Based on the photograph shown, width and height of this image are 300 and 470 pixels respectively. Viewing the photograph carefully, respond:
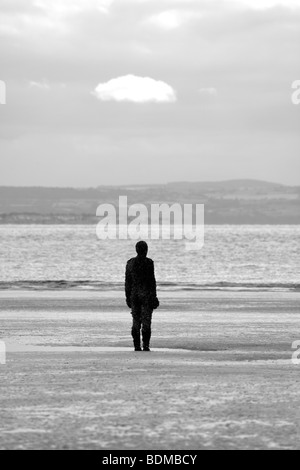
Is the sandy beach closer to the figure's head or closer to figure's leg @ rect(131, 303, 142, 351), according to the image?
figure's leg @ rect(131, 303, 142, 351)

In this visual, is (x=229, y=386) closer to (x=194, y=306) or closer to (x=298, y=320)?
(x=298, y=320)

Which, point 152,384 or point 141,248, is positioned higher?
point 141,248

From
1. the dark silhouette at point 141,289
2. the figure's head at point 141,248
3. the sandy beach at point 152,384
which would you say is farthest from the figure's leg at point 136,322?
the figure's head at point 141,248

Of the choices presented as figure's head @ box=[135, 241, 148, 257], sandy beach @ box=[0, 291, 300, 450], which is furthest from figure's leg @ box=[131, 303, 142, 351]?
figure's head @ box=[135, 241, 148, 257]

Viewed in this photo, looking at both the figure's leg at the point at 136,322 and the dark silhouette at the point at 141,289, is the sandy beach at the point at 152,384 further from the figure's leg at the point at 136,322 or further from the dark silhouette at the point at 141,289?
the dark silhouette at the point at 141,289

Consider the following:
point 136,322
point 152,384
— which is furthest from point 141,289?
point 152,384

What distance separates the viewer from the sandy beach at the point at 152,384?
1113 centimetres

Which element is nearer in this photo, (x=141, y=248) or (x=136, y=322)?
(x=141, y=248)

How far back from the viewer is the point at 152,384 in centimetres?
1499

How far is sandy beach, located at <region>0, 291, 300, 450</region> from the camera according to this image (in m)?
11.1

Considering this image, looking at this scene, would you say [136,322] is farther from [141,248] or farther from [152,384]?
[152,384]

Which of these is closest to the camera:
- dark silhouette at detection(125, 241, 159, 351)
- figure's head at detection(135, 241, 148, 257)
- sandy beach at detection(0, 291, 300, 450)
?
sandy beach at detection(0, 291, 300, 450)
